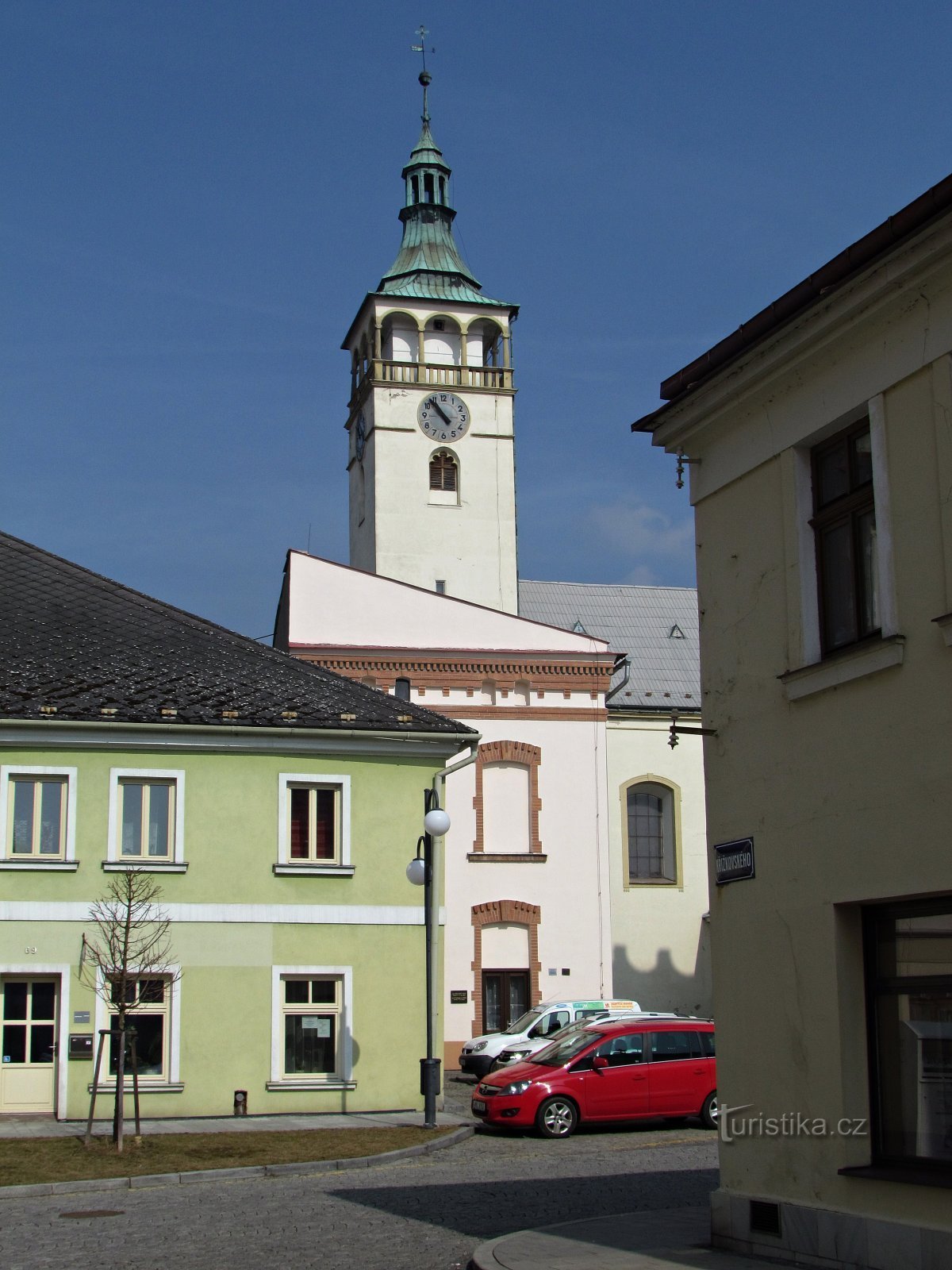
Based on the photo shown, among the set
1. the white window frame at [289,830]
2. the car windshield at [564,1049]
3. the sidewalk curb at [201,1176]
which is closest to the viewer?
the sidewalk curb at [201,1176]

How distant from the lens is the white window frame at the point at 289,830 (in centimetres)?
2481

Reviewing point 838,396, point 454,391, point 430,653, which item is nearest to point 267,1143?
point 838,396

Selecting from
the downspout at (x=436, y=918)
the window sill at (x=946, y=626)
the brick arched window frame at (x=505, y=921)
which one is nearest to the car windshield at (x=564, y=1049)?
the downspout at (x=436, y=918)

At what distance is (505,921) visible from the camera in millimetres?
38094

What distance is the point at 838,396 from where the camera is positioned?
449 inches

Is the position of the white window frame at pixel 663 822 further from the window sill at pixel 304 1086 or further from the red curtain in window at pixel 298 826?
the window sill at pixel 304 1086

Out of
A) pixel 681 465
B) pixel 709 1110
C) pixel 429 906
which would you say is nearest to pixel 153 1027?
pixel 429 906

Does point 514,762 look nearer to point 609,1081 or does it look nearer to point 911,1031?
point 609,1081

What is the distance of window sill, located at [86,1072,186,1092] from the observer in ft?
76.1

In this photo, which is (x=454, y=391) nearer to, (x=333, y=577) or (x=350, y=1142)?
(x=333, y=577)

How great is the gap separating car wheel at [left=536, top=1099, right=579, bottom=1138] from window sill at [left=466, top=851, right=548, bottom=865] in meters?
16.8

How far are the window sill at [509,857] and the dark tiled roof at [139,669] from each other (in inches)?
457

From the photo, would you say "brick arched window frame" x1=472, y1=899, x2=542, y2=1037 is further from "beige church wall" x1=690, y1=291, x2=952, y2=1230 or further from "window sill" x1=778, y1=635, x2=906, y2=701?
"window sill" x1=778, y1=635, x2=906, y2=701

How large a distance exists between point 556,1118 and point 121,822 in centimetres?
821
